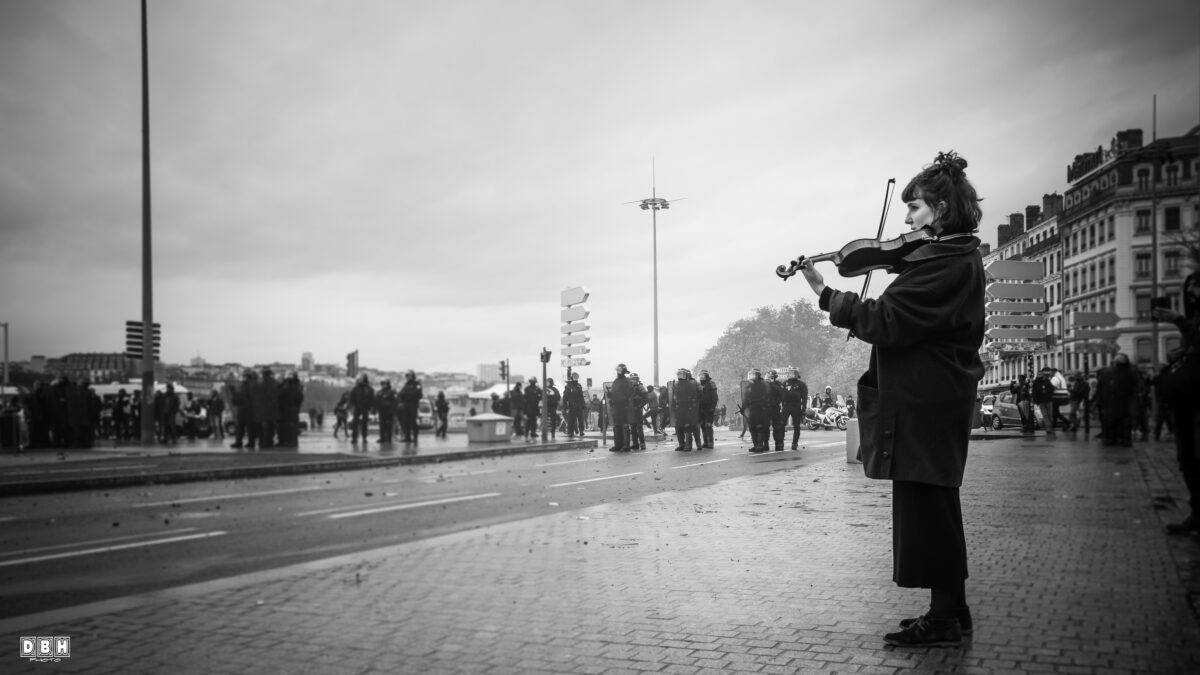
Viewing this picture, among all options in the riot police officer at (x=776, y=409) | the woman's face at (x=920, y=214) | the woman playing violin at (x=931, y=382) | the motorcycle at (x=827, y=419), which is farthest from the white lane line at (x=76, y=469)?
the motorcycle at (x=827, y=419)

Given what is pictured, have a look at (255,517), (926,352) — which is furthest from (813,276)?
(255,517)

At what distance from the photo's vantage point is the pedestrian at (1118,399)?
70.6 ft

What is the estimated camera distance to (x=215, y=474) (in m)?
16.6

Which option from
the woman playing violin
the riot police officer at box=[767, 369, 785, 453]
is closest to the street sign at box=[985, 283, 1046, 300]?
the riot police officer at box=[767, 369, 785, 453]

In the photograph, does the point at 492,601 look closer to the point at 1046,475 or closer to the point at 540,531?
the point at 540,531

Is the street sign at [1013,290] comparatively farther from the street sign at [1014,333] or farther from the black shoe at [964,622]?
the black shoe at [964,622]

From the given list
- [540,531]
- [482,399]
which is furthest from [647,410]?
[540,531]

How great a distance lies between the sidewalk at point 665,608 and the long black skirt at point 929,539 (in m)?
0.30

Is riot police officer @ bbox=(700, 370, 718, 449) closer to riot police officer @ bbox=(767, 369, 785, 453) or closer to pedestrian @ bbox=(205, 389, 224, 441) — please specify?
riot police officer @ bbox=(767, 369, 785, 453)

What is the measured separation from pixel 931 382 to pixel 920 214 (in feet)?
2.51

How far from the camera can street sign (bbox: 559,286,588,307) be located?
30.4m

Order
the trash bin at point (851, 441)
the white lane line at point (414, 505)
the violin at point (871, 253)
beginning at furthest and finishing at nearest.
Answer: the trash bin at point (851, 441), the white lane line at point (414, 505), the violin at point (871, 253)

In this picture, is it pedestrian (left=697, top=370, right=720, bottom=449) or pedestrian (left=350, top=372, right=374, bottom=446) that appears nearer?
pedestrian (left=697, top=370, right=720, bottom=449)

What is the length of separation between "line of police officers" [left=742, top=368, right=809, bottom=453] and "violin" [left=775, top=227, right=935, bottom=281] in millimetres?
20007
